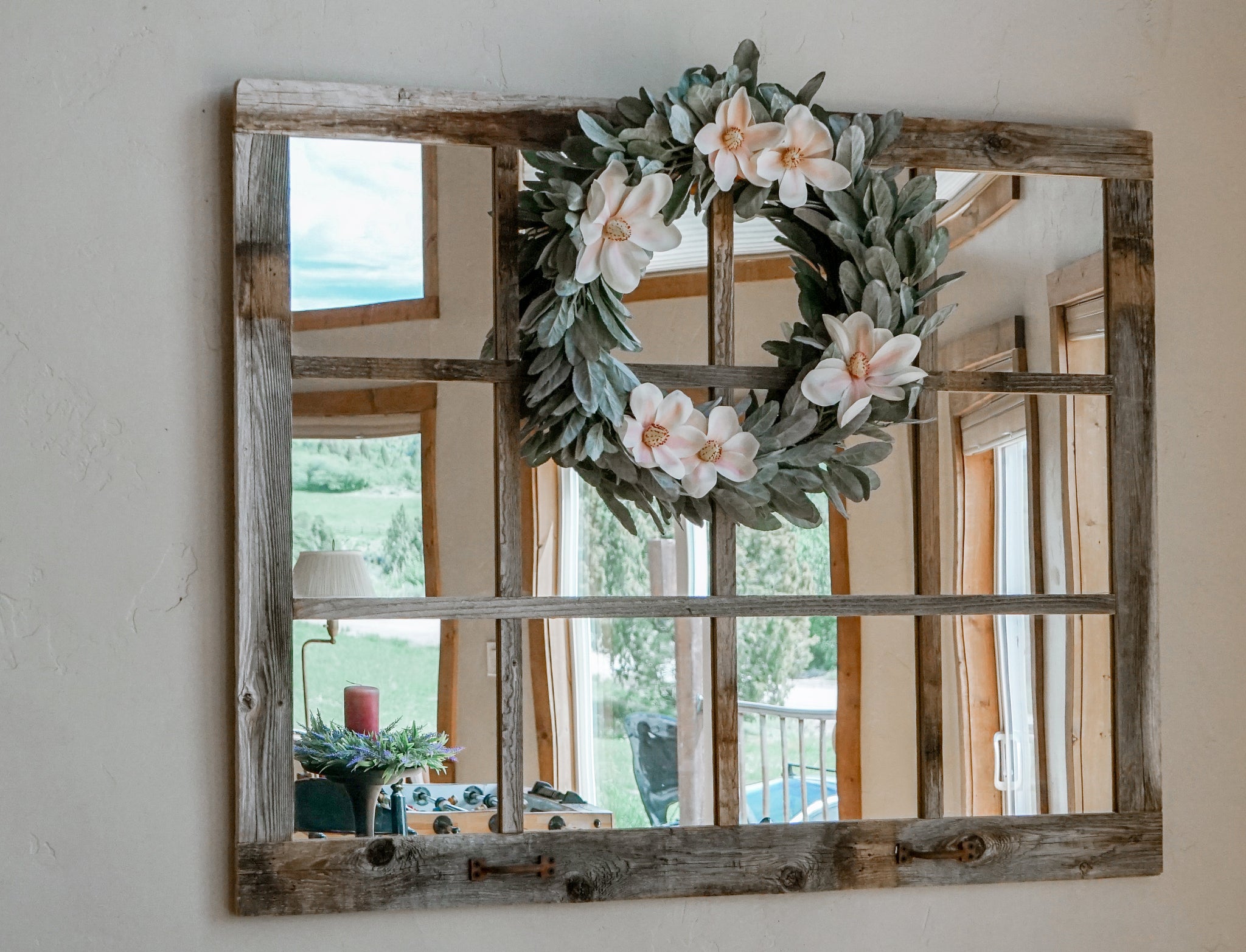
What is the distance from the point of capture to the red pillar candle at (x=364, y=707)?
4.42 ft

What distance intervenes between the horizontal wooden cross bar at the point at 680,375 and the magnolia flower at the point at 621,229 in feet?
0.41

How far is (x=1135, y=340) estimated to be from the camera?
1501mm

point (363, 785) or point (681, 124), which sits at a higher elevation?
point (681, 124)

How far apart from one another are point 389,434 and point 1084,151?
3.22ft

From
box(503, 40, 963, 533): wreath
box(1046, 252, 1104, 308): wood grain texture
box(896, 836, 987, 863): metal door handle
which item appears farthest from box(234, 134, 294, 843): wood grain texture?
box(1046, 252, 1104, 308): wood grain texture

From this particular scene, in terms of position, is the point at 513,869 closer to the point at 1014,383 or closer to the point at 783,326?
the point at 783,326

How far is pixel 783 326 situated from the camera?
4.72ft

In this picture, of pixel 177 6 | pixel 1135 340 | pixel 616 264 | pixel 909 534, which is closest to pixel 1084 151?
pixel 1135 340

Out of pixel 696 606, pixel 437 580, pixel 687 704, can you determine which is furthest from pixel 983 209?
pixel 437 580

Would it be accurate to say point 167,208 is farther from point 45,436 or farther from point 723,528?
point 723,528

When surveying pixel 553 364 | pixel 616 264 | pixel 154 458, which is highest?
pixel 616 264

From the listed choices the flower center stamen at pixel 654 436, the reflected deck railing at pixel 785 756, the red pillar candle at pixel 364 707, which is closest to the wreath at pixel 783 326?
the flower center stamen at pixel 654 436

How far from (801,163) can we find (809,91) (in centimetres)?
9

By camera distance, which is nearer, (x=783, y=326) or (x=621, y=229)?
(x=621, y=229)
